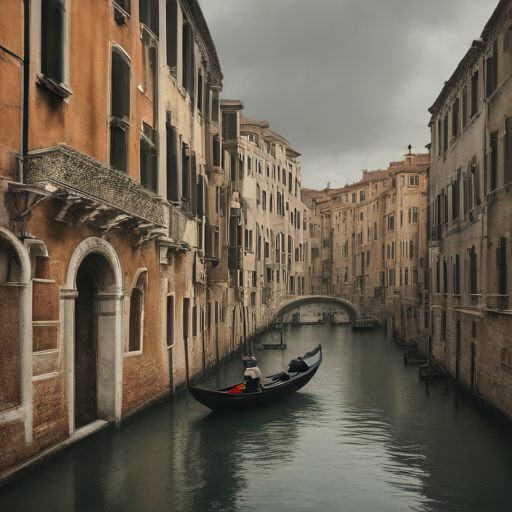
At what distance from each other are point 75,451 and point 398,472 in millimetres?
5936

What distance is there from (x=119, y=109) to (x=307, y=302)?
1608 inches

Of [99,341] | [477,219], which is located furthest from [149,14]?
[477,219]

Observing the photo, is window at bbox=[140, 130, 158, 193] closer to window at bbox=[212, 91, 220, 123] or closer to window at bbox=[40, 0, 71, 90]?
window at bbox=[40, 0, 71, 90]

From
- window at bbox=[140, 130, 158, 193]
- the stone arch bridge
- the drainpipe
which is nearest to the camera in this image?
the drainpipe

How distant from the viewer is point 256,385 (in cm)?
1791

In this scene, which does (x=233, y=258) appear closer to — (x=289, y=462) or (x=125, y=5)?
(x=125, y=5)

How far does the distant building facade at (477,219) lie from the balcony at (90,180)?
8490mm

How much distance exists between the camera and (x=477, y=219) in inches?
731

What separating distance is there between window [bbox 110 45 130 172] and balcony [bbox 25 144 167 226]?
85cm

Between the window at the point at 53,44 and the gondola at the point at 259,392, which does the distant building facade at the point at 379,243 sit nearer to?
the gondola at the point at 259,392

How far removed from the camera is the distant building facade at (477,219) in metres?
15.9

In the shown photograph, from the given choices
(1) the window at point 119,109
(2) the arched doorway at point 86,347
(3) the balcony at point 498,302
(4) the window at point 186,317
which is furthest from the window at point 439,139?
(2) the arched doorway at point 86,347

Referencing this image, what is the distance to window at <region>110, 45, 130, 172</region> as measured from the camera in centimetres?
1341

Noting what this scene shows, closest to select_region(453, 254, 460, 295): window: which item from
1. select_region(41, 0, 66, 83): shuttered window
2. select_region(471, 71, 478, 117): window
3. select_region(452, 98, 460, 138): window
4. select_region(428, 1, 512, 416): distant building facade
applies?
select_region(428, 1, 512, 416): distant building facade
